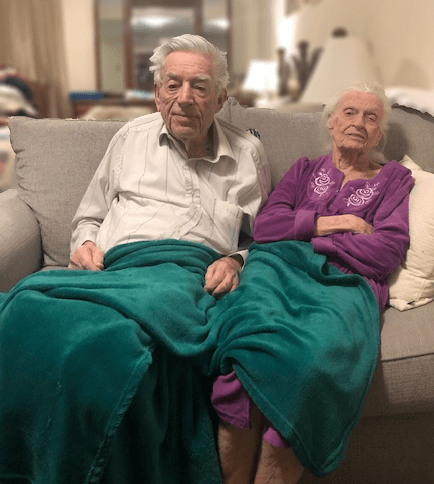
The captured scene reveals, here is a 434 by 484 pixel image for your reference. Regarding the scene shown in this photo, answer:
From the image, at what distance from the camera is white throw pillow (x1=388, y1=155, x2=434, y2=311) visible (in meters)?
1.36

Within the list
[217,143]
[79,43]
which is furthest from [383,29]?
[79,43]

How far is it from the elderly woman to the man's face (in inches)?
12.3

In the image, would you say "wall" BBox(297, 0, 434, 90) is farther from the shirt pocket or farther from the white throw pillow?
the shirt pocket

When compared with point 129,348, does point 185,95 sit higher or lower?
higher

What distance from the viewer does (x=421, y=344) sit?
122cm

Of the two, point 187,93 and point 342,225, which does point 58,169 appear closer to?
point 187,93

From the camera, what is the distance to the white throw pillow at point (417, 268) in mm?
1364

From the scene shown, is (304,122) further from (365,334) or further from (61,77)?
(61,77)

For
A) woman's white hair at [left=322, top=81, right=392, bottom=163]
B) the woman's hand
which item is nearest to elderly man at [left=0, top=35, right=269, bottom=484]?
the woman's hand

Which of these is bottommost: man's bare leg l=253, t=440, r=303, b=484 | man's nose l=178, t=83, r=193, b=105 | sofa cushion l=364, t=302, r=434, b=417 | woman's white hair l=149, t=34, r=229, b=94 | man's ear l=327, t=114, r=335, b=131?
man's bare leg l=253, t=440, r=303, b=484

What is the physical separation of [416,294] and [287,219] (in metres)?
0.38

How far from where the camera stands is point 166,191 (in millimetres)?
1479

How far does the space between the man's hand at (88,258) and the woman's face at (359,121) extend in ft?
2.39

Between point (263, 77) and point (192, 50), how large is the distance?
375cm
